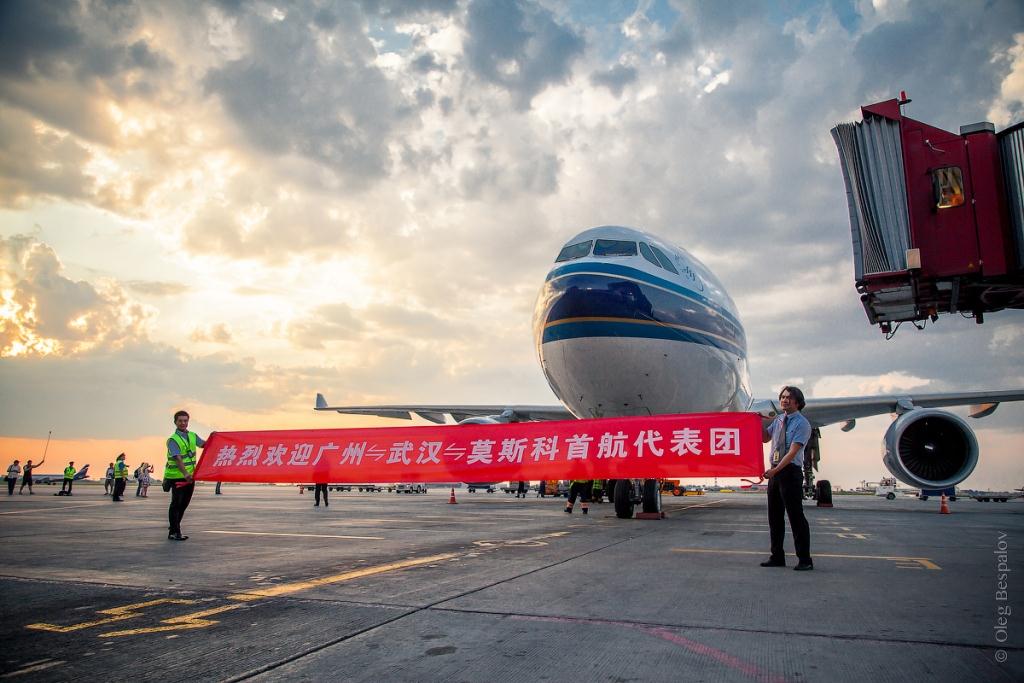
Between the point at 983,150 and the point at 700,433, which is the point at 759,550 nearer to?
the point at 700,433

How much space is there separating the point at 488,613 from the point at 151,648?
1.76 m

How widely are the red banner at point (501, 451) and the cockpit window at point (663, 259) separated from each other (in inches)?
213

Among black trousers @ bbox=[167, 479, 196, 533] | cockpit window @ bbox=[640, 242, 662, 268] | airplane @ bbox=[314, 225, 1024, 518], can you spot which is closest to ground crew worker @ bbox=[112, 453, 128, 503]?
black trousers @ bbox=[167, 479, 196, 533]

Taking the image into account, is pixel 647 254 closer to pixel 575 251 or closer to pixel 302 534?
pixel 575 251

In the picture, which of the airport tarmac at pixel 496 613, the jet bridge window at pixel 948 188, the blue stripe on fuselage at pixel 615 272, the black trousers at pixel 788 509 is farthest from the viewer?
the blue stripe on fuselage at pixel 615 272

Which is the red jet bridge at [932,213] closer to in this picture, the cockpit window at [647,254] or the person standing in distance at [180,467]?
the cockpit window at [647,254]

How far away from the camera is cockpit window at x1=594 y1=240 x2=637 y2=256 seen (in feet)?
37.5

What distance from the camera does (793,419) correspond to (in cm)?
607

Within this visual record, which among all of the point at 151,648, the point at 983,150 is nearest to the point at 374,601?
the point at 151,648

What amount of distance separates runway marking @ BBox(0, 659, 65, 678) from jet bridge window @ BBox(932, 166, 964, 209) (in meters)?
8.36

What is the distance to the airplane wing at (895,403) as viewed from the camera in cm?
1716

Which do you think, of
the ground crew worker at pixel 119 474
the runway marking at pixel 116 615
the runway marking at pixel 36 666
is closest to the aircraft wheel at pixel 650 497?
the runway marking at pixel 116 615

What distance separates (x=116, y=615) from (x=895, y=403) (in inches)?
764

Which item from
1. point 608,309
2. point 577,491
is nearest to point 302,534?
point 608,309
